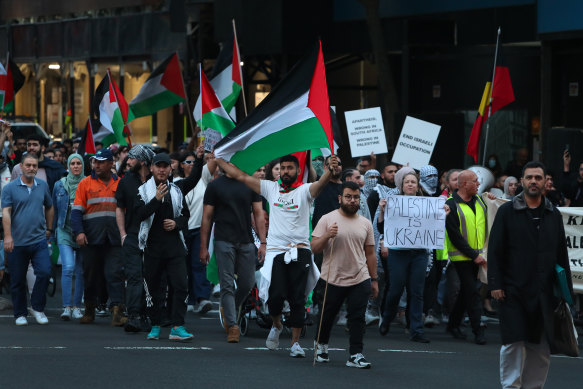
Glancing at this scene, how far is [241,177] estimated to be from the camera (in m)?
12.6

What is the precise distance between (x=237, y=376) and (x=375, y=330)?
435 centimetres

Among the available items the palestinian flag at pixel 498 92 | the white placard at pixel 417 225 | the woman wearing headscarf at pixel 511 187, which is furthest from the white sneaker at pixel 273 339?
the palestinian flag at pixel 498 92

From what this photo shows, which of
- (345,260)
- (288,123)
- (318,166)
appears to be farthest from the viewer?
(318,166)

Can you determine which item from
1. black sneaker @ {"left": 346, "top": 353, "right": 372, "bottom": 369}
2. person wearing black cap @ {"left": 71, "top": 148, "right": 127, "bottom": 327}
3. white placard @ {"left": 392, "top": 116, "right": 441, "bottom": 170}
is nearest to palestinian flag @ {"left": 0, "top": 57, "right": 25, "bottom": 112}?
person wearing black cap @ {"left": 71, "top": 148, "right": 127, "bottom": 327}

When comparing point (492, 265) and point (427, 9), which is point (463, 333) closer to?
point (492, 265)

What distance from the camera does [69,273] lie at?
1512 cm

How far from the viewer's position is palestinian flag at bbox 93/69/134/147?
19.3 m

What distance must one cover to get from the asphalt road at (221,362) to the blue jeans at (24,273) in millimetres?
252

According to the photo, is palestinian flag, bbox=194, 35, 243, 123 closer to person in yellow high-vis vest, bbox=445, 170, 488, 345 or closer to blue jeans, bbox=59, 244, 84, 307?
blue jeans, bbox=59, 244, 84, 307

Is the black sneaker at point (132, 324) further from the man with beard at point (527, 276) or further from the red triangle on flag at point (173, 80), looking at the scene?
the red triangle on flag at point (173, 80)

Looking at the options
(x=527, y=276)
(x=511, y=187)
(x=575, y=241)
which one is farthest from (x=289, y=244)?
(x=511, y=187)

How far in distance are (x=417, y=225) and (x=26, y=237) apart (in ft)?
14.2

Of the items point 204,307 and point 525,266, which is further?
point 204,307

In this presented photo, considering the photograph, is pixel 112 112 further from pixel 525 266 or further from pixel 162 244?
pixel 525 266
